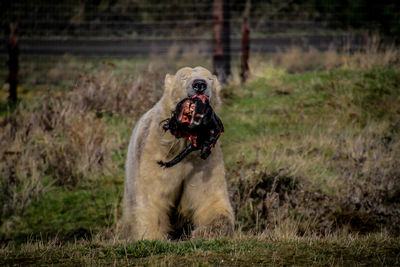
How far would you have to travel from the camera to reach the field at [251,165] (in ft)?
14.1

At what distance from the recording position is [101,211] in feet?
25.4

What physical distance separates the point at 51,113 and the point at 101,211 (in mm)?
2754

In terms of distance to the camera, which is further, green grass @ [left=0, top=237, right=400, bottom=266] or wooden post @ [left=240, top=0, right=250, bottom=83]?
wooden post @ [left=240, top=0, right=250, bottom=83]

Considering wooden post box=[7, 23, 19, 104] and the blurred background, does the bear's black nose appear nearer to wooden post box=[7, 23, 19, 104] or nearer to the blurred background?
the blurred background

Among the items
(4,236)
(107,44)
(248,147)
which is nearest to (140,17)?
(107,44)

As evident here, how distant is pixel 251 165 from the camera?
8.04 meters

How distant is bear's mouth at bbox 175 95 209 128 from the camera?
4.32 m

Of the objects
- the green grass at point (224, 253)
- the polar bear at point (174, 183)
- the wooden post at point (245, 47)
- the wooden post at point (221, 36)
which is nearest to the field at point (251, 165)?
the green grass at point (224, 253)

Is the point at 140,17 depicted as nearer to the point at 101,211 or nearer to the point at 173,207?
the point at 101,211

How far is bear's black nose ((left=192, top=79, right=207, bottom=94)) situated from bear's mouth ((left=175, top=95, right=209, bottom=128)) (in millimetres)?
89

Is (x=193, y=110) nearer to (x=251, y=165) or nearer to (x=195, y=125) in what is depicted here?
(x=195, y=125)

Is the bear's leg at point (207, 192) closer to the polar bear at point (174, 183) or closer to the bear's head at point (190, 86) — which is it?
the polar bear at point (174, 183)

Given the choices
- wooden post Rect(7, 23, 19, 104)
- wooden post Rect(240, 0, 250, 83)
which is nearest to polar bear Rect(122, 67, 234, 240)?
wooden post Rect(240, 0, 250, 83)

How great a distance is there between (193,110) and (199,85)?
27 centimetres
